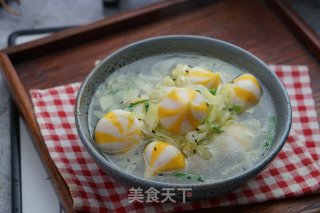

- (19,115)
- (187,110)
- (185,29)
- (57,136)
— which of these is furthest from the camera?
(185,29)

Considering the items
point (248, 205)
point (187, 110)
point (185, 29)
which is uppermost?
point (187, 110)

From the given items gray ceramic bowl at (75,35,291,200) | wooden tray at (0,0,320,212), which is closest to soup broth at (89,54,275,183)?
gray ceramic bowl at (75,35,291,200)

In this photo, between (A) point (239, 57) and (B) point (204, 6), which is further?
(B) point (204, 6)

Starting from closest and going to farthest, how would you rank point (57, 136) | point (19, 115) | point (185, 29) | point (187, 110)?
point (187, 110) → point (57, 136) → point (19, 115) → point (185, 29)

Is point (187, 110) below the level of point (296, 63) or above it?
above

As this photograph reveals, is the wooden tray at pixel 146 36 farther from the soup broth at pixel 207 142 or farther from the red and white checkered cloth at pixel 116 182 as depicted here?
the soup broth at pixel 207 142

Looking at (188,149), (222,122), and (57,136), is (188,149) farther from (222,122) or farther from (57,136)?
(57,136)

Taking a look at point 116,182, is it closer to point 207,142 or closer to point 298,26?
point 207,142

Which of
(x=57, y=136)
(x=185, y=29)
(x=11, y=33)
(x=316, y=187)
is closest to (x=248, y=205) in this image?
(x=316, y=187)
